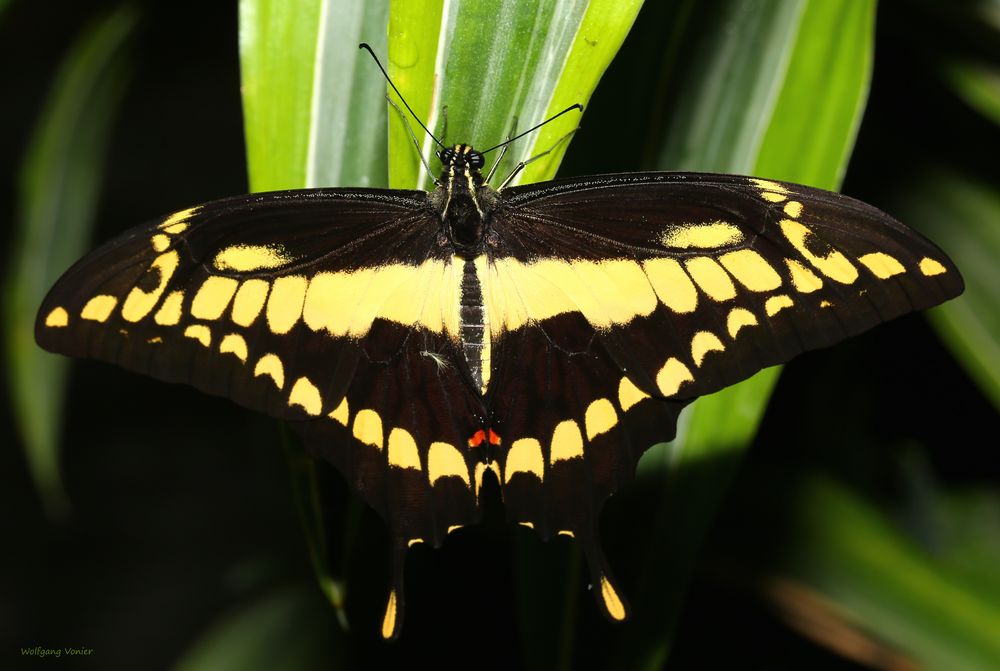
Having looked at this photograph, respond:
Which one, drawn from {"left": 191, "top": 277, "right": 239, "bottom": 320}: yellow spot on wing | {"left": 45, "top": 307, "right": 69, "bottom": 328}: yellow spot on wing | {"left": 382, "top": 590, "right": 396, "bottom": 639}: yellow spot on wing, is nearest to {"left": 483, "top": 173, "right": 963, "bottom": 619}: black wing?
{"left": 382, "top": 590, "right": 396, "bottom": 639}: yellow spot on wing

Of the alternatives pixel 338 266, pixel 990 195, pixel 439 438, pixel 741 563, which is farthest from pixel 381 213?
pixel 990 195

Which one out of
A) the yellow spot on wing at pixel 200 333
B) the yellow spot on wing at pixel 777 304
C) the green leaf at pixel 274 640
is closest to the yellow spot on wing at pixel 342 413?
the yellow spot on wing at pixel 200 333

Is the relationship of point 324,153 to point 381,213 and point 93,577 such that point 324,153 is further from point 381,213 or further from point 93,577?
point 93,577

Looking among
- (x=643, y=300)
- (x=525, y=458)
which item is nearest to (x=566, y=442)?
(x=525, y=458)

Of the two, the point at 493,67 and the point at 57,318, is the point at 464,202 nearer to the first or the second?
the point at 493,67

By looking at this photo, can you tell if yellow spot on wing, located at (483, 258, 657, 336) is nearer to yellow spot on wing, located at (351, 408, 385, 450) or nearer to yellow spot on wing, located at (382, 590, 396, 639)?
yellow spot on wing, located at (351, 408, 385, 450)

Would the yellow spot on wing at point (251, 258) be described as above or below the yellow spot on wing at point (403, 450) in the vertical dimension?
above

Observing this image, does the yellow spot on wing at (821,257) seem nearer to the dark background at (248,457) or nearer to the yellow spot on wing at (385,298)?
the dark background at (248,457)
